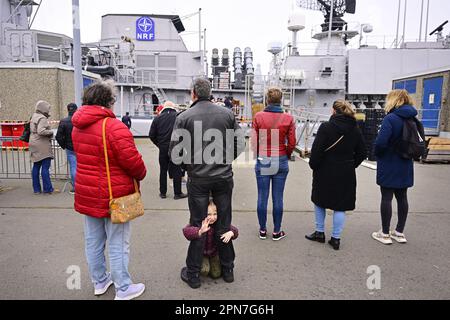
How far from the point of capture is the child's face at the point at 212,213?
335 cm

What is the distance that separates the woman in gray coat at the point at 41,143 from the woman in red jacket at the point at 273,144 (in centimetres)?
445

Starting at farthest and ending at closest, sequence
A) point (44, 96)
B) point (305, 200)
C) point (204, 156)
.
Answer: point (44, 96), point (305, 200), point (204, 156)

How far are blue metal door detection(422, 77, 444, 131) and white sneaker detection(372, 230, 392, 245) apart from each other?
11.2m

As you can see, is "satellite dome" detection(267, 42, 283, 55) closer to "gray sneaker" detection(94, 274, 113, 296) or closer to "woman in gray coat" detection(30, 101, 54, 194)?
"woman in gray coat" detection(30, 101, 54, 194)

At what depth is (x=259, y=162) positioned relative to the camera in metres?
4.42

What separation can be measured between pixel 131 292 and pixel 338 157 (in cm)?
274

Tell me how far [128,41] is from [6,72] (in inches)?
329

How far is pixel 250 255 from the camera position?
4.09 metres

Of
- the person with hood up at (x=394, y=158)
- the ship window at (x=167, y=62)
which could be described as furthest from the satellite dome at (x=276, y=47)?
the person with hood up at (x=394, y=158)

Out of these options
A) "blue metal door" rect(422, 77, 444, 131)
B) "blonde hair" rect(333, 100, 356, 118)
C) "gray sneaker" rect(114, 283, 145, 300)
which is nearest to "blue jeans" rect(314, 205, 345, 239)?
"blonde hair" rect(333, 100, 356, 118)

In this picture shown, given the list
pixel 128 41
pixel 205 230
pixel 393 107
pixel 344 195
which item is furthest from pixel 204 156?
pixel 128 41

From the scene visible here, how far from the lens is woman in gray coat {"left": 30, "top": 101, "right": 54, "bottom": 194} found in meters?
6.57

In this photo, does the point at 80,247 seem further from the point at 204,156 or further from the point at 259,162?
the point at 259,162

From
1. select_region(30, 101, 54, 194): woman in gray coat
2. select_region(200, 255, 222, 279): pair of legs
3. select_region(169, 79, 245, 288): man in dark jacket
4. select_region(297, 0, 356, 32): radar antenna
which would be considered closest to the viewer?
select_region(169, 79, 245, 288): man in dark jacket
